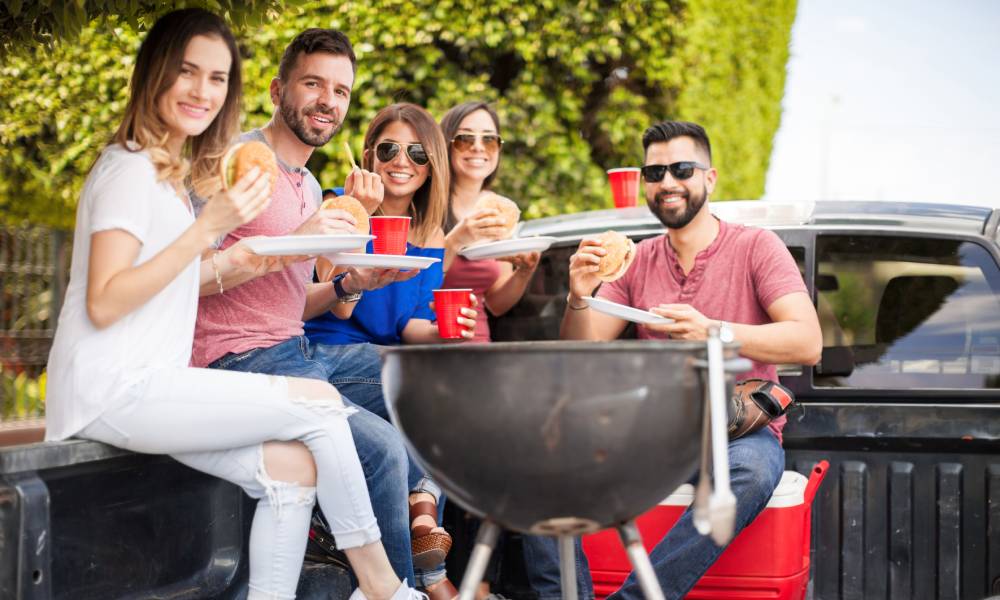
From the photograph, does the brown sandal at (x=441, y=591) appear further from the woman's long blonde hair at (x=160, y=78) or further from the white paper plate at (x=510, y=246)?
the woman's long blonde hair at (x=160, y=78)

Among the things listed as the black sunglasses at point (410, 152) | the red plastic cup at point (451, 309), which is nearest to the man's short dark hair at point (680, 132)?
the black sunglasses at point (410, 152)

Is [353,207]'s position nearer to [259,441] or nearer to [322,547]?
[259,441]

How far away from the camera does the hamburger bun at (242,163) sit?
2367mm

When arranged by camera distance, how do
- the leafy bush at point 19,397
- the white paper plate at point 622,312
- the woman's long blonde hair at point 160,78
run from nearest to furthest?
1. the woman's long blonde hair at point 160,78
2. the white paper plate at point 622,312
3. the leafy bush at point 19,397

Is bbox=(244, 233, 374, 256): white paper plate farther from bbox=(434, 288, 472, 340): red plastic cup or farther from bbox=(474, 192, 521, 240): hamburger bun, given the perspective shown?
bbox=(474, 192, 521, 240): hamburger bun

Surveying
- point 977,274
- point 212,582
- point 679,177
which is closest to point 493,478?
point 212,582

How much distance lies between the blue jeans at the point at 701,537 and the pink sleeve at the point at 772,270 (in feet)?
1.88

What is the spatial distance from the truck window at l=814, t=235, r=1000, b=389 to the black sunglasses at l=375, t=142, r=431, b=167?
1516 millimetres

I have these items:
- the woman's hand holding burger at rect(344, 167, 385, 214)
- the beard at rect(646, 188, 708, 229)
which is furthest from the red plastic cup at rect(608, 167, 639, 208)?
the woman's hand holding burger at rect(344, 167, 385, 214)

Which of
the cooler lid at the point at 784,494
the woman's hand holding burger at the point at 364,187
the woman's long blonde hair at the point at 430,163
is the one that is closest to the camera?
the cooler lid at the point at 784,494

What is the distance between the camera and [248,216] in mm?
2293

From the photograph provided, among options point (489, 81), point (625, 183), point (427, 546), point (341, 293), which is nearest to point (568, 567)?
point (427, 546)

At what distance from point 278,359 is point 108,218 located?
770mm

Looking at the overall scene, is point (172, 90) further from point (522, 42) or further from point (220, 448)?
point (522, 42)
